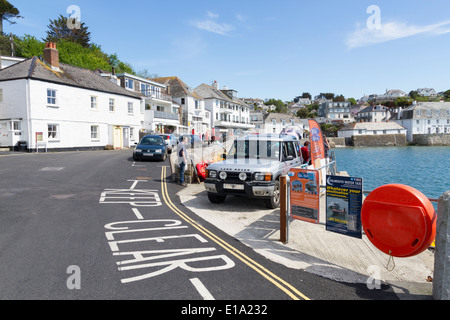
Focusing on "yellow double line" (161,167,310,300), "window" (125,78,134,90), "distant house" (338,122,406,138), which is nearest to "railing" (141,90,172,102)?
"window" (125,78,134,90)

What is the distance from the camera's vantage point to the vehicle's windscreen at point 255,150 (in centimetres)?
921

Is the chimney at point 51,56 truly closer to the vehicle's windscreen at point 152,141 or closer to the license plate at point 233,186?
the vehicle's windscreen at point 152,141

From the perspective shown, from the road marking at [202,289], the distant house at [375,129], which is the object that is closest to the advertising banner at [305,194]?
the road marking at [202,289]

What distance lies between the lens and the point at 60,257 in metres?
4.88

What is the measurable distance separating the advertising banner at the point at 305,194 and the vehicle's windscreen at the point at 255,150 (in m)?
3.07

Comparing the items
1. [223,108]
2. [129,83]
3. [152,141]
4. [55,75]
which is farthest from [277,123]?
[152,141]

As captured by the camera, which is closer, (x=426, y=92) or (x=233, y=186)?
(x=233, y=186)

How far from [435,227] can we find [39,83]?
29484 mm

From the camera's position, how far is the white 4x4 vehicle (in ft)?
26.4

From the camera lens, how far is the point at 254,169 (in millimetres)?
8109

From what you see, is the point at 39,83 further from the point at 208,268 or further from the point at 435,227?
the point at 435,227

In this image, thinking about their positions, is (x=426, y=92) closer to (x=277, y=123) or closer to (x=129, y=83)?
(x=277, y=123)

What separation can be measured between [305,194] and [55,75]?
29140 mm

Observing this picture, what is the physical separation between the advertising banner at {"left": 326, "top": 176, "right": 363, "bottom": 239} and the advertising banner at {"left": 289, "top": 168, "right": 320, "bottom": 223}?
341 mm
